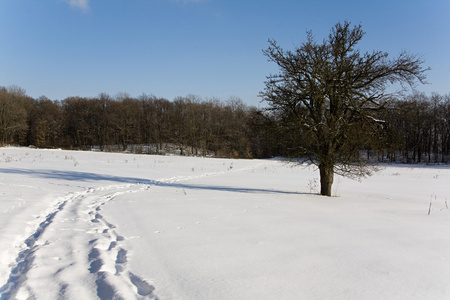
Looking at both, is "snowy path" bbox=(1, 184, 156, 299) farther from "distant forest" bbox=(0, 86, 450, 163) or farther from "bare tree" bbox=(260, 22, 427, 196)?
"distant forest" bbox=(0, 86, 450, 163)

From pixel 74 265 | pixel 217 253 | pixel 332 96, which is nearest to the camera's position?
pixel 74 265

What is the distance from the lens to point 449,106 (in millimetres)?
53281

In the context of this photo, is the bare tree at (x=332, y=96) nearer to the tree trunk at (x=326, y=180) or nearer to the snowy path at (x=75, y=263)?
the tree trunk at (x=326, y=180)

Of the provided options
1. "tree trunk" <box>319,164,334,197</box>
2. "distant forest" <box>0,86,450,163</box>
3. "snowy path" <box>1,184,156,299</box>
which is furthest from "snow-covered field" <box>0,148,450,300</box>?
"distant forest" <box>0,86,450,163</box>

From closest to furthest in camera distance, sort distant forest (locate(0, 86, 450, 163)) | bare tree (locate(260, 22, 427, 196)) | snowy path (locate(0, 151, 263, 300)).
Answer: snowy path (locate(0, 151, 263, 300)) < bare tree (locate(260, 22, 427, 196)) < distant forest (locate(0, 86, 450, 163))

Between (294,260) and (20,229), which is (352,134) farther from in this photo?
(20,229)

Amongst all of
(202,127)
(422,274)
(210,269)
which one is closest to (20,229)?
(210,269)

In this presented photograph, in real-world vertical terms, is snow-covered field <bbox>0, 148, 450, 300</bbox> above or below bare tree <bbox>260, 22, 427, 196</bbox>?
below

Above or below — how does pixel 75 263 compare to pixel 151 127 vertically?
below

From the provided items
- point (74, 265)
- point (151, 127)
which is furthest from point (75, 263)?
point (151, 127)

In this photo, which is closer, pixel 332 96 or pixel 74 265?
pixel 74 265

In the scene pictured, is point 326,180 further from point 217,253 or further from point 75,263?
point 75,263

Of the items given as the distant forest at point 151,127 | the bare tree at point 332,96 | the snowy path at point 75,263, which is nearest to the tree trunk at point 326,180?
the bare tree at point 332,96

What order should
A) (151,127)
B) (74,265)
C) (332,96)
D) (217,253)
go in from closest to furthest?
(74,265)
(217,253)
(332,96)
(151,127)
